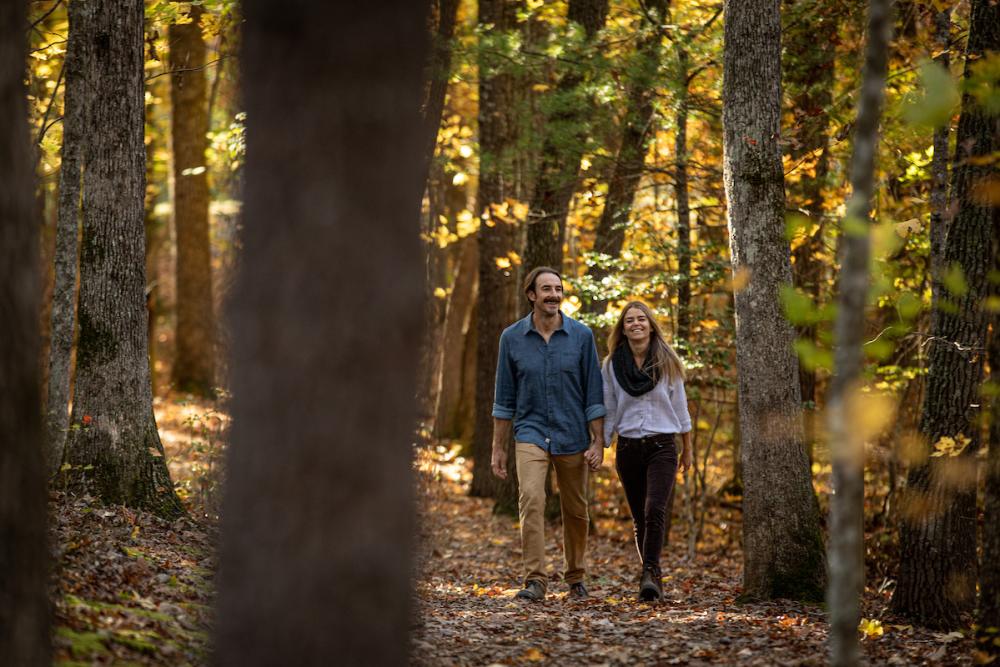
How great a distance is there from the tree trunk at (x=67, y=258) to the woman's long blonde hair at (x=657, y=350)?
16.2 ft

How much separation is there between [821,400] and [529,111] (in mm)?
6875

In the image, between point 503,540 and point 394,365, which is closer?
point 394,365

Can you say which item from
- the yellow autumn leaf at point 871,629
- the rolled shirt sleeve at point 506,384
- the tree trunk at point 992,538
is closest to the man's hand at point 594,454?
the rolled shirt sleeve at point 506,384

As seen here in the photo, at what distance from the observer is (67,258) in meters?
8.86

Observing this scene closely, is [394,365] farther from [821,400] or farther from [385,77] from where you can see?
[821,400]

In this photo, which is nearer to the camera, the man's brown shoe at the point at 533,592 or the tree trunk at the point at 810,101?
the man's brown shoe at the point at 533,592

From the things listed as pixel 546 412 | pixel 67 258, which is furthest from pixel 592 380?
pixel 67 258

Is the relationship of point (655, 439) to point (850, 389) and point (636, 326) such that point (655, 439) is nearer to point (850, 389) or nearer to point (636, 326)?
point (636, 326)

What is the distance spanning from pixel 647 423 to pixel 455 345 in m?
12.4

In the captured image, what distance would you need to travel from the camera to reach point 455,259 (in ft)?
73.8

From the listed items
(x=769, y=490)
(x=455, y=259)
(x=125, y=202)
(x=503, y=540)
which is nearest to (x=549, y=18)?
Answer: (x=455, y=259)

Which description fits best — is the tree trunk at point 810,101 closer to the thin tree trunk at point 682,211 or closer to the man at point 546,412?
the thin tree trunk at point 682,211

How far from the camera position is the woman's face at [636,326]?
7.96m

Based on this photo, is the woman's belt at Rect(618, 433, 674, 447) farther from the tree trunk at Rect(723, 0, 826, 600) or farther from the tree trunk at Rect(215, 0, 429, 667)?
the tree trunk at Rect(215, 0, 429, 667)
